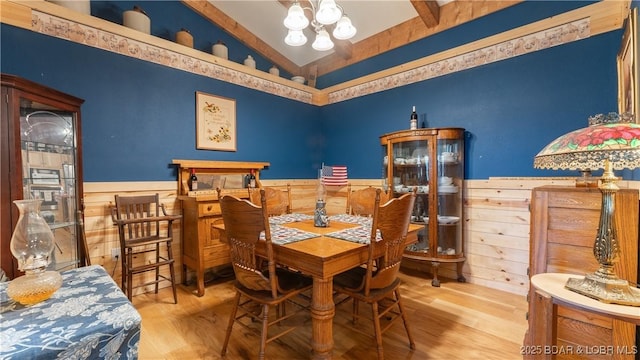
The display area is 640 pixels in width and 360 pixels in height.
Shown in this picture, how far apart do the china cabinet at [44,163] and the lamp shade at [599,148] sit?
9.37 ft

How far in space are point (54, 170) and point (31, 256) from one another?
1.50 m

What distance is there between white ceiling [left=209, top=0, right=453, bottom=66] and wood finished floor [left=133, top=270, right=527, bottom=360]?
322 centimetres

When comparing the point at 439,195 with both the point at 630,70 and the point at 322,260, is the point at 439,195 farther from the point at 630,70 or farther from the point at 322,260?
the point at 322,260

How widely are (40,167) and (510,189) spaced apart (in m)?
3.98

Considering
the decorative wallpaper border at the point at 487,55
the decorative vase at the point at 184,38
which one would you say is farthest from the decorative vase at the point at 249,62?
the decorative wallpaper border at the point at 487,55

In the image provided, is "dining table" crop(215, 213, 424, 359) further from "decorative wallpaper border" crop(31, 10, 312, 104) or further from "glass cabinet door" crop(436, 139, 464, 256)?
"decorative wallpaper border" crop(31, 10, 312, 104)

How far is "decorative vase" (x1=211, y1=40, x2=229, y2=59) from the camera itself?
3299 mm

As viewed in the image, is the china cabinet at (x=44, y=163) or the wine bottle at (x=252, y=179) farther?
the wine bottle at (x=252, y=179)

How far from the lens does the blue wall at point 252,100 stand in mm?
2275

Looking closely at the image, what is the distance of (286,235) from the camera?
1.79 meters

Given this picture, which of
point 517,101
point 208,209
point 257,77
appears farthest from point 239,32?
point 517,101

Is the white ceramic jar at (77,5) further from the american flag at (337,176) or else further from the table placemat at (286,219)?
the american flag at (337,176)

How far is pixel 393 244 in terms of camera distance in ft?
5.39

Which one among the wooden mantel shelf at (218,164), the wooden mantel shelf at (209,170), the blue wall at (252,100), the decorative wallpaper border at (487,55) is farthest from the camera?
the wooden mantel shelf at (218,164)
